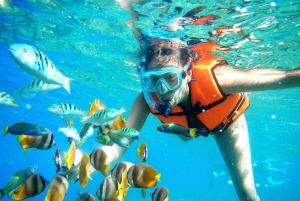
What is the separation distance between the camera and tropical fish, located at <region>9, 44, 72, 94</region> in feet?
8.59

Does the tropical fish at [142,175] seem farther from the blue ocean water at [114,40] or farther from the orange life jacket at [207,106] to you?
the orange life jacket at [207,106]

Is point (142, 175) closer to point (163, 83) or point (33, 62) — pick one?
point (33, 62)

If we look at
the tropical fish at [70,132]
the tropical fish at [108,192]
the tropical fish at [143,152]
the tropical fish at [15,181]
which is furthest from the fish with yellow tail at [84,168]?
the tropical fish at [70,132]

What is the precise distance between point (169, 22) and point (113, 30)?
4.46 m

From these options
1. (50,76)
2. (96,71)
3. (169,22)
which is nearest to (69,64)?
(96,71)

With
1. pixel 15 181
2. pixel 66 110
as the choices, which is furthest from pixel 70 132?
pixel 15 181

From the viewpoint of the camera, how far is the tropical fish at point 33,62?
8.59ft

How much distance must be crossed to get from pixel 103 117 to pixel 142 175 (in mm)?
1061

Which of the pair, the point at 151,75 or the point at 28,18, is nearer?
the point at 151,75

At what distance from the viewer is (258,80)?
17.9 feet

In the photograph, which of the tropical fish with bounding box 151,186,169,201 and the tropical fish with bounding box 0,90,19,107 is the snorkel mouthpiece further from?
the tropical fish with bounding box 0,90,19,107

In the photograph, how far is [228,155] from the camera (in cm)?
750

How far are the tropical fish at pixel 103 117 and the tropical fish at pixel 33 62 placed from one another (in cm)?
83

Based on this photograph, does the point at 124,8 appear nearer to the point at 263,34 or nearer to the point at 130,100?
the point at 263,34
